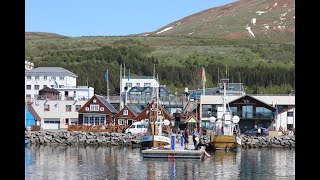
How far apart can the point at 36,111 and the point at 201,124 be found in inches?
702

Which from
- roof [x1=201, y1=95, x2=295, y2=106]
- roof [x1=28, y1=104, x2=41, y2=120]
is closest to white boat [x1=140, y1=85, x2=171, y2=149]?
roof [x1=201, y1=95, x2=295, y2=106]

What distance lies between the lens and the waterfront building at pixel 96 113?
213ft

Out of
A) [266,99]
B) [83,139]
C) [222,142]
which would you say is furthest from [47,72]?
[222,142]

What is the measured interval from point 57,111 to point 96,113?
260 inches

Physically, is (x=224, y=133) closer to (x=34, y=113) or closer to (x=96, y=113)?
(x=96, y=113)

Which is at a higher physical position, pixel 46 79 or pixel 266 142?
pixel 46 79

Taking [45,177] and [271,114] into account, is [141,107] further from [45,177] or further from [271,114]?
[45,177]

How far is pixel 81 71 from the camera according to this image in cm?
11562

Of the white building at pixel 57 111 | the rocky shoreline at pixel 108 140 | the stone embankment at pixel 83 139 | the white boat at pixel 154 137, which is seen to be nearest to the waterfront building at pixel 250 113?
the rocky shoreline at pixel 108 140

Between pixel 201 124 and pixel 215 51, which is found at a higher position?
pixel 215 51

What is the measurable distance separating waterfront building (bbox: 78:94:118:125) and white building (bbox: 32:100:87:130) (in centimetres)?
473

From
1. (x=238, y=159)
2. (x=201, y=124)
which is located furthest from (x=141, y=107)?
(x=238, y=159)

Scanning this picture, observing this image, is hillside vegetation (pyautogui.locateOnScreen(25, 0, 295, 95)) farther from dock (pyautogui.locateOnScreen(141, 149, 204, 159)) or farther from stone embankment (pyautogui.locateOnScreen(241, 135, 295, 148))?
dock (pyautogui.locateOnScreen(141, 149, 204, 159))

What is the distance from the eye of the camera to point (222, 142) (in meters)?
44.9
